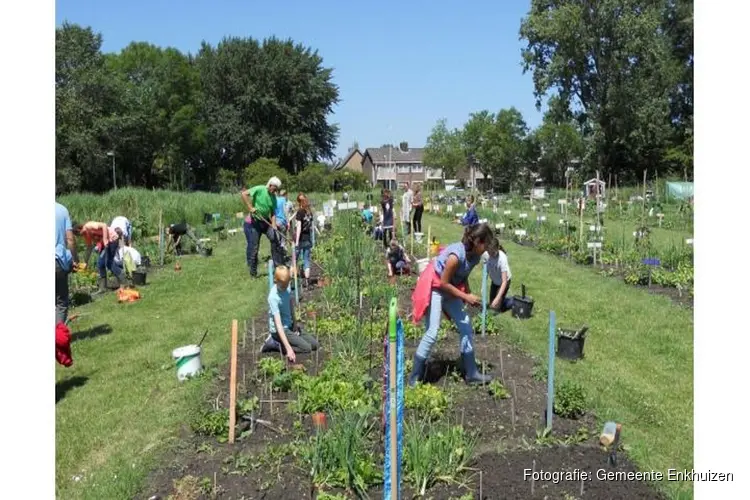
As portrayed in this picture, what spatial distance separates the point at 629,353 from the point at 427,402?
3.17 m

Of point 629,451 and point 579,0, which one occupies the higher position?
point 579,0

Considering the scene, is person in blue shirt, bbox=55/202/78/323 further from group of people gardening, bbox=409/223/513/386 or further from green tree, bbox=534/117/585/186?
green tree, bbox=534/117/585/186

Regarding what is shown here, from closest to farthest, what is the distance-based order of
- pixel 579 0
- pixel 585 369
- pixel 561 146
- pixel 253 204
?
pixel 585 369 → pixel 253 204 → pixel 579 0 → pixel 561 146

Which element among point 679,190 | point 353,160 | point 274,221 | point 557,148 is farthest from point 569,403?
point 353,160

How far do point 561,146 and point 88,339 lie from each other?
44924 mm

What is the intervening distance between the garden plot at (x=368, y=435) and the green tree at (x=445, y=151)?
55.3 meters

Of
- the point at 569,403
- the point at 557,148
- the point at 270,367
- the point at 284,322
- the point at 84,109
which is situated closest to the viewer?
the point at 569,403

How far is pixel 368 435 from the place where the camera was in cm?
438

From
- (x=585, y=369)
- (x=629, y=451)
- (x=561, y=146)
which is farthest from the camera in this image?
(x=561, y=146)

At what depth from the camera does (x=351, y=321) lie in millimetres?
7301

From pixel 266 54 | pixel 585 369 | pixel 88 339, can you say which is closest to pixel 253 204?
pixel 88 339

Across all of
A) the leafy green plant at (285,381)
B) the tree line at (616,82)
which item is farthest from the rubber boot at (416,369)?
the tree line at (616,82)

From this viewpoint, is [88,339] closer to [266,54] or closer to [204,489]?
[204,489]

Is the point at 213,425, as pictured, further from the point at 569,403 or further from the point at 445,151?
the point at 445,151
